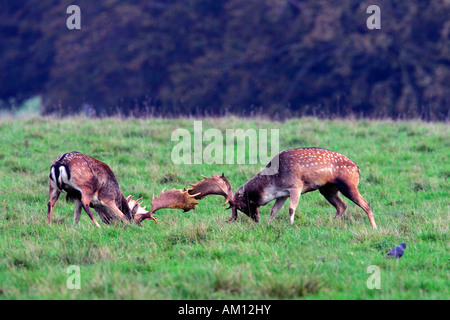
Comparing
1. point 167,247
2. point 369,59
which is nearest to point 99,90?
point 369,59

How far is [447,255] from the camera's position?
23.7ft

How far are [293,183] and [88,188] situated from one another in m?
2.74

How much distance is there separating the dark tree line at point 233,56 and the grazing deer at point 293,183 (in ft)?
47.5

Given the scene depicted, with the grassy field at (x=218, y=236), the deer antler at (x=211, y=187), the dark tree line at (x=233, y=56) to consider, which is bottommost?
the grassy field at (x=218, y=236)

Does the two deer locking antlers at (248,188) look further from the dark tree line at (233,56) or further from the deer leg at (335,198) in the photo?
the dark tree line at (233,56)

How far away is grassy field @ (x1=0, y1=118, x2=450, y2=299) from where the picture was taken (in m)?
6.09

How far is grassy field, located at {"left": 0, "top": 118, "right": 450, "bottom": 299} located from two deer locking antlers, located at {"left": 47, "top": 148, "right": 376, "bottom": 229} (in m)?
0.23

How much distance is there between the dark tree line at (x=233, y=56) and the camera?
Answer: 990 inches

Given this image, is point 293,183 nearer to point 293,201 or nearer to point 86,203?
point 293,201

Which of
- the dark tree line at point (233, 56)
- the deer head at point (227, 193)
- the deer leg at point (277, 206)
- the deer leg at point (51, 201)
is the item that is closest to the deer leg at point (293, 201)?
the deer leg at point (277, 206)

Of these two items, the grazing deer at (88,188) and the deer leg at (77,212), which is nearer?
the grazing deer at (88,188)

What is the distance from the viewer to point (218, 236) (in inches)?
312
